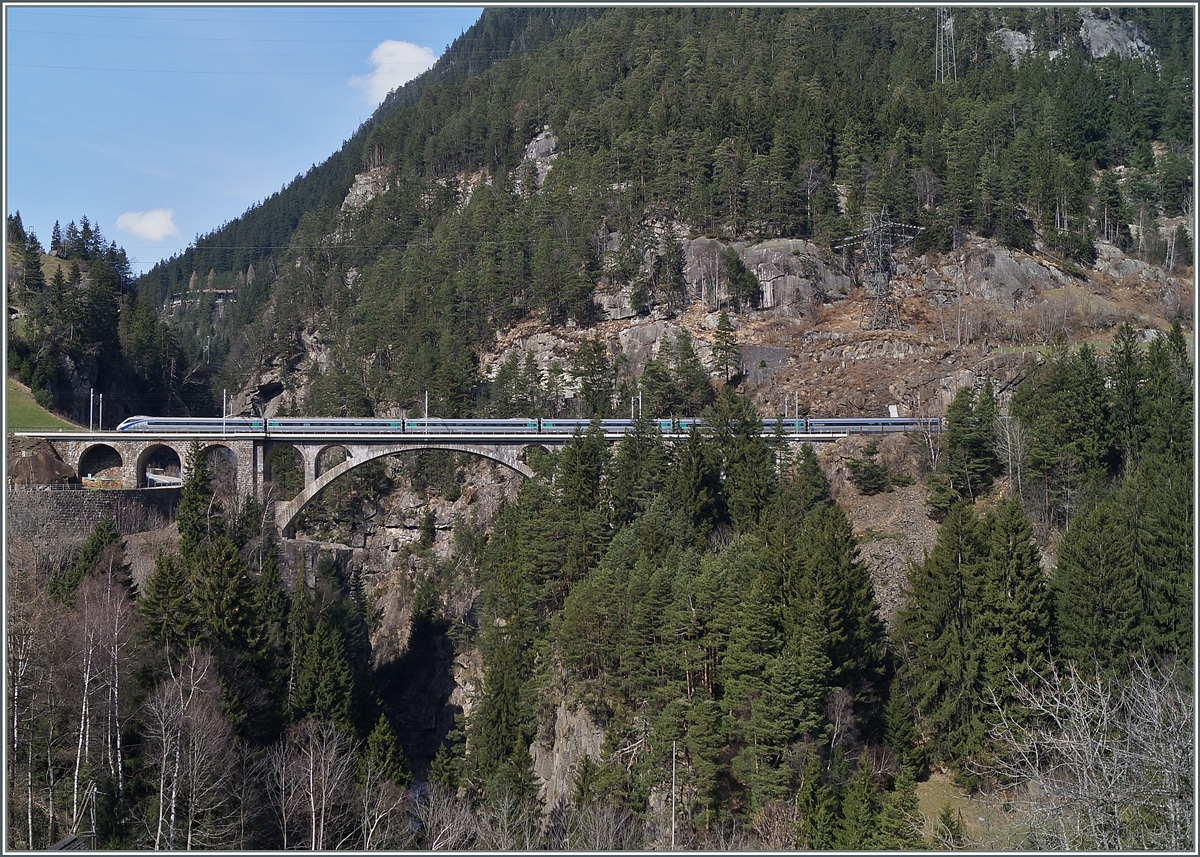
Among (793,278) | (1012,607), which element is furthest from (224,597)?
(793,278)

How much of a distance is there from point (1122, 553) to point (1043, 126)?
60.0 metres

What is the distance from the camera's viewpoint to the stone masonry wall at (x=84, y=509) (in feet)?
142

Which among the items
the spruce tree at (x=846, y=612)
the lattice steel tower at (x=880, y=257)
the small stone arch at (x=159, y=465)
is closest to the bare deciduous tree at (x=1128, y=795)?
the spruce tree at (x=846, y=612)

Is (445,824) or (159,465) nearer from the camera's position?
(445,824)

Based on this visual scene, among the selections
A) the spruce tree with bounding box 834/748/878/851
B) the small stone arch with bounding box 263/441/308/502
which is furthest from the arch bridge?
the spruce tree with bounding box 834/748/878/851

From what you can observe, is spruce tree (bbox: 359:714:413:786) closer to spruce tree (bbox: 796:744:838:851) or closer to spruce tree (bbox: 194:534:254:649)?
spruce tree (bbox: 194:534:254:649)

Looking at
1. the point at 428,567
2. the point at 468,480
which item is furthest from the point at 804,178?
the point at 428,567

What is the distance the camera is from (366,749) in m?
32.2

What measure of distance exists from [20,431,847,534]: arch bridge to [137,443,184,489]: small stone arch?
0.41ft

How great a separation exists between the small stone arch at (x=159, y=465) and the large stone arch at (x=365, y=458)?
588 cm

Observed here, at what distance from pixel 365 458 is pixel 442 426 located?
486 cm

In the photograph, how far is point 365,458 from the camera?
2223 inches

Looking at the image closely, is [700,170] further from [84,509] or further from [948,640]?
[948,640]

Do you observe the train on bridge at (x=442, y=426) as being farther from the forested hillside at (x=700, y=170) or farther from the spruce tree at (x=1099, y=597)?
the spruce tree at (x=1099, y=597)
